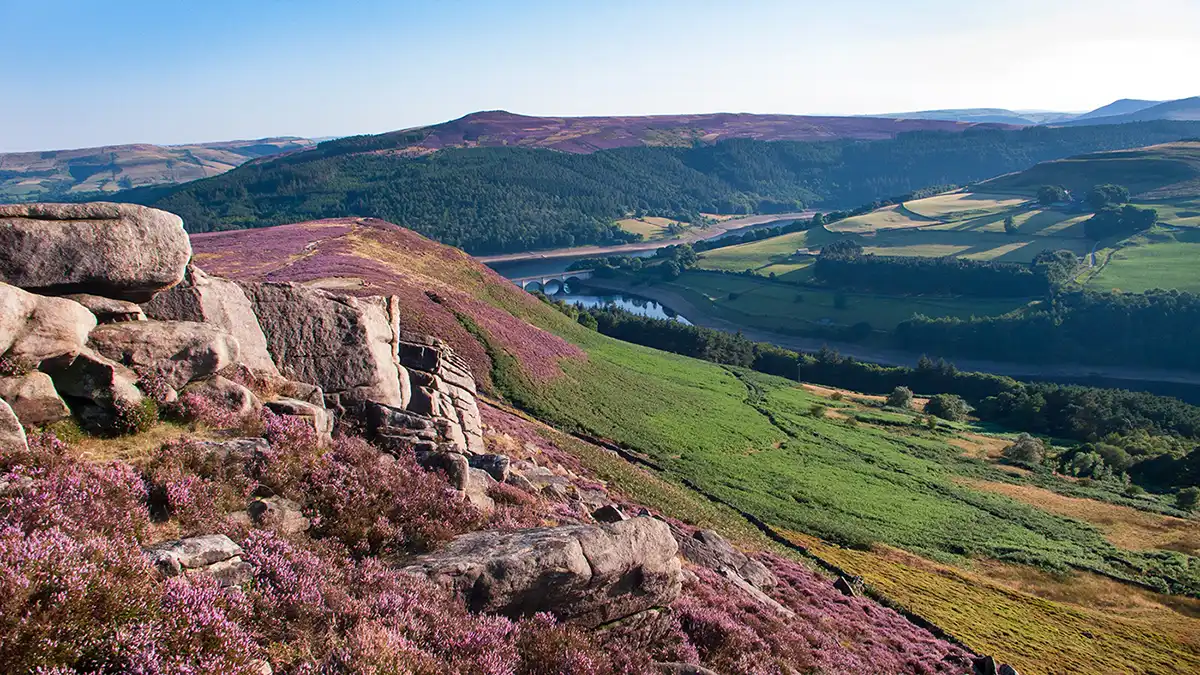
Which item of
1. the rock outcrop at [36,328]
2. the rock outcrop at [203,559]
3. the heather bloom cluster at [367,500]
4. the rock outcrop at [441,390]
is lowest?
the rock outcrop at [441,390]

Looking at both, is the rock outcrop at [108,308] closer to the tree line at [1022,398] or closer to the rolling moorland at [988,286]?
the tree line at [1022,398]

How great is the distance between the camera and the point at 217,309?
1647 centimetres

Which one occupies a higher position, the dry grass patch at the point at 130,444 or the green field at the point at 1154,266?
the dry grass patch at the point at 130,444

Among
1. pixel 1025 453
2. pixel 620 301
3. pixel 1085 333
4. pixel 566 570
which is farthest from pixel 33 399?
pixel 620 301

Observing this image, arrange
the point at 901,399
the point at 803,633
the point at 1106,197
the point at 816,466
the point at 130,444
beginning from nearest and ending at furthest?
the point at 130,444 < the point at 803,633 < the point at 816,466 < the point at 901,399 < the point at 1106,197

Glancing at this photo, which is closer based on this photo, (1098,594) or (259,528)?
(259,528)

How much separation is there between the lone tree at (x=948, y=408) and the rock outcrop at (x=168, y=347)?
82.2m

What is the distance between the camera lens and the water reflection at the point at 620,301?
166700 mm

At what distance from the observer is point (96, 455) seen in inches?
409

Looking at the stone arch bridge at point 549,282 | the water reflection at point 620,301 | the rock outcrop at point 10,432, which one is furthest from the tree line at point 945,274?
the rock outcrop at point 10,432

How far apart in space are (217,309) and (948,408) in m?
82.7

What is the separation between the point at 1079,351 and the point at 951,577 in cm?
11398

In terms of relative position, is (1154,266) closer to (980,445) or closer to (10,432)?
(980,445)

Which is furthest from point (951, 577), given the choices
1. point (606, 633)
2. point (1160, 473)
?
point (1160, 473)
